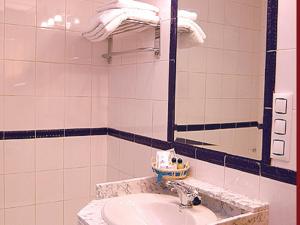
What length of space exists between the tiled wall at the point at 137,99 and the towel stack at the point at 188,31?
10cm

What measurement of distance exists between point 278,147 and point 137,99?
106cm

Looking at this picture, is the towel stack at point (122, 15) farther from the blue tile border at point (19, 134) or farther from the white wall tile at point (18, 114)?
the blue tile border at point (19, 134)

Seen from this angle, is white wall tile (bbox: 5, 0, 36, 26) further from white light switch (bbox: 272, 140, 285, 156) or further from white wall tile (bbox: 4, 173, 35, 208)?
white light switch (bbox: 272, 140, 285, 156)

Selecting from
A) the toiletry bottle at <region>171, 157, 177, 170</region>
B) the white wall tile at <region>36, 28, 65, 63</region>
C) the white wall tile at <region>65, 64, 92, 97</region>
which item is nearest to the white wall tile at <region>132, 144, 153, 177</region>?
the toiletry bottle at <region>171, 157, 177, 170</region>

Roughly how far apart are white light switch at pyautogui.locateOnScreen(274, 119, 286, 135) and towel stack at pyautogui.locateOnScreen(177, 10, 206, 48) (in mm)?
613

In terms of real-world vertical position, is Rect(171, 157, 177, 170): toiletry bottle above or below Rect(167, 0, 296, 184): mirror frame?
below

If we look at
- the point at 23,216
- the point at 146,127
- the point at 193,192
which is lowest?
the point at 23,216

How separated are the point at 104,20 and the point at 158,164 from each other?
83cm

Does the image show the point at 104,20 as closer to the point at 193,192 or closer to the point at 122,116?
the point at 122,116

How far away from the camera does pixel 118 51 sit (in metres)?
2.35

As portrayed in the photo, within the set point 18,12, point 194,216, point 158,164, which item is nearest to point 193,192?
point 194,216

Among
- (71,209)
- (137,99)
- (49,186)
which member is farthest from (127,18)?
(71,209)

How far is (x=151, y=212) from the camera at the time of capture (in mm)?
1552

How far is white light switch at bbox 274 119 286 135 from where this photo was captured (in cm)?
124
